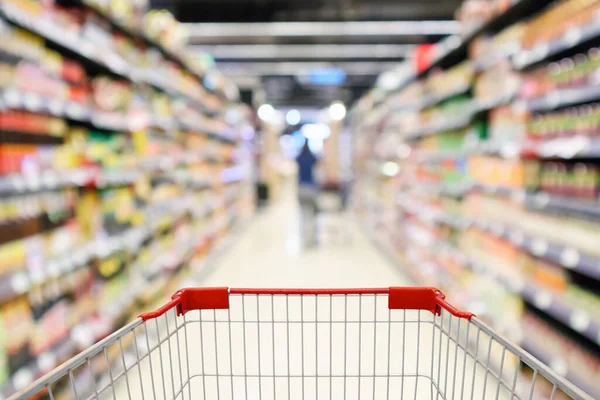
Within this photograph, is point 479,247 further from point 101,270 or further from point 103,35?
point 103,35

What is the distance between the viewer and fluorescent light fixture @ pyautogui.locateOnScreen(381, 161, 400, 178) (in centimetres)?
609

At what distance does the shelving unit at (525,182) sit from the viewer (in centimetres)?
195

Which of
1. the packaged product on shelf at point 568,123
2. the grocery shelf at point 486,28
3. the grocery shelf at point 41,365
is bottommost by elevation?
the grocery shelf at point 41,365

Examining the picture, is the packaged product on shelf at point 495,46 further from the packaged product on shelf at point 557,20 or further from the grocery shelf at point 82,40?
the grocery shelf at point 82,40

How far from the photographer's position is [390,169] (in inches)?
251

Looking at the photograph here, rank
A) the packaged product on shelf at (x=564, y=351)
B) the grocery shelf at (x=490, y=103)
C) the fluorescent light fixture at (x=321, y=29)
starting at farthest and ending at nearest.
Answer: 1. the fluorescent light fixture at (x=321, y=29)
2. the grocery shelf at (x=490, y=103)
3. the packaged product on shelf at (x=564, y=351)

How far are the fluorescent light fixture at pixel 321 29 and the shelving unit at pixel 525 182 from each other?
3.94m

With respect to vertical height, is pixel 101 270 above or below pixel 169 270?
above

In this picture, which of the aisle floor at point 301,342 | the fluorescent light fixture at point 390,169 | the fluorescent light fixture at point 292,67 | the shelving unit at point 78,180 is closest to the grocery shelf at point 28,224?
the shelving unit at point 78,180

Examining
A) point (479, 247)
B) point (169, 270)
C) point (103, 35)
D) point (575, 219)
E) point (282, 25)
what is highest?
point (282, 25)

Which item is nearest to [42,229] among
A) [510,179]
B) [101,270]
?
[101,270]

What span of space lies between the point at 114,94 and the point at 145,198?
90 cm

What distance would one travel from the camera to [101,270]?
259 cm

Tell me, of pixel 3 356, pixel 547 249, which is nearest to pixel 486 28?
pixel 547 249
